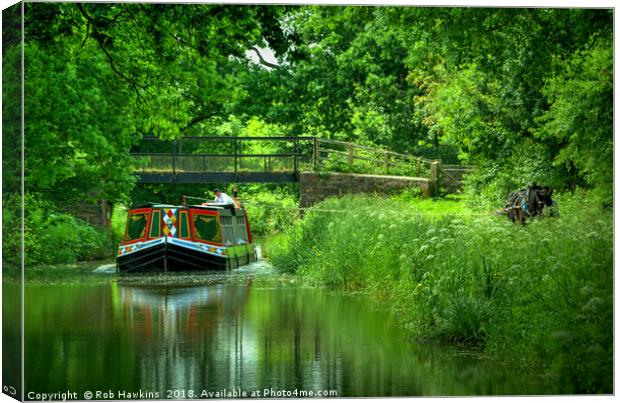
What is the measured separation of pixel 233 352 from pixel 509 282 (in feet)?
8.58

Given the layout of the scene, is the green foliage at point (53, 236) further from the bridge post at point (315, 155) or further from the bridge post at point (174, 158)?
the bridge post at point (315, 155)

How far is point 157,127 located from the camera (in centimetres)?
1523

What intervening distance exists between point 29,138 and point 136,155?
132 inches

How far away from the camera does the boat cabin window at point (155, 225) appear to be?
74.4 ft

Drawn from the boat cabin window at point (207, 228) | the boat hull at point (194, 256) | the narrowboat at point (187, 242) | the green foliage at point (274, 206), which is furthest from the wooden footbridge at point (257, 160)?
the boat hull at point (194, 256)

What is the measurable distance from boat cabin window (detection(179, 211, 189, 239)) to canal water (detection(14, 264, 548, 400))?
17.8ft

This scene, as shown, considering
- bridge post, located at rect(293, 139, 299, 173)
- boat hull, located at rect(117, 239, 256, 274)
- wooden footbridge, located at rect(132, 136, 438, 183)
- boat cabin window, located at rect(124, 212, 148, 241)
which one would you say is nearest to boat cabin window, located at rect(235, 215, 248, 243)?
boat hull, located at rect(117, 239, 256, 274)

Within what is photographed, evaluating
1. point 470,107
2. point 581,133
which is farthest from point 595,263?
point 470,107

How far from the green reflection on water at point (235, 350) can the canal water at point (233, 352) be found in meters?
0.01

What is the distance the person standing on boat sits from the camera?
19.2 metres

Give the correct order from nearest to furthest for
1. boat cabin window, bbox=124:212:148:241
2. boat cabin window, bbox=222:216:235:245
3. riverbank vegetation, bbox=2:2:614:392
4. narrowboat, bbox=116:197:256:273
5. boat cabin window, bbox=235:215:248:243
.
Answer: riverbank vegetation, bbox=2:2:614:392
boat cabin window, bbox=124:212:148:241
narrowboat, bbox=116:197:256:273
boat cabin window, bbox=222:216:235:245
boat cabin window, bbox=235:215:248:243

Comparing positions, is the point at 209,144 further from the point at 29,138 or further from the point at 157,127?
the point at 29,138

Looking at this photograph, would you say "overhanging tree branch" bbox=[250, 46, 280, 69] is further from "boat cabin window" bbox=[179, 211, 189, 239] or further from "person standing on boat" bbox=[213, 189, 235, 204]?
"boat cabin window" bbox=[179, 211, 189, 239]

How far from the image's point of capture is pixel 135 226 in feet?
72.6
